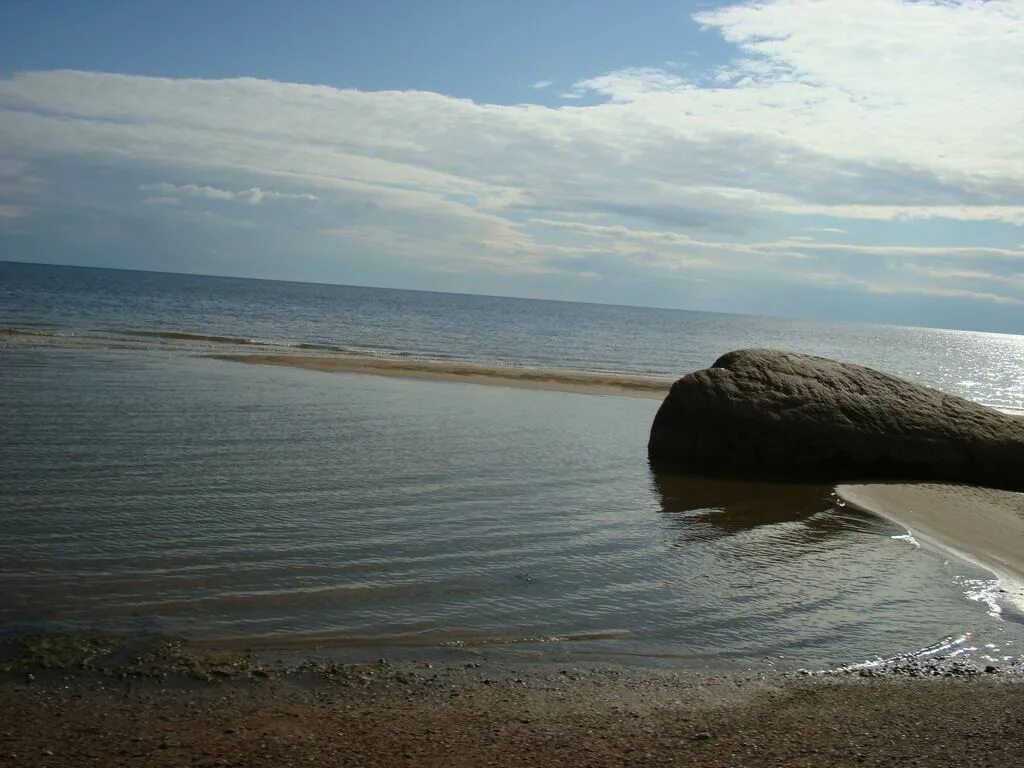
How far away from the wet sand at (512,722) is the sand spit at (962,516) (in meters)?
3.92

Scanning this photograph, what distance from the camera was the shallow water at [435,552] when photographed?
6.86 metres

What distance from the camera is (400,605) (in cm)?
723

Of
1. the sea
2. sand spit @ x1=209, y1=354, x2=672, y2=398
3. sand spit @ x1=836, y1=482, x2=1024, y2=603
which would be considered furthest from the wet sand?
sand spit @ x1=209, y1=354, x2=672, y2=398

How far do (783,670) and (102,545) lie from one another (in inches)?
235

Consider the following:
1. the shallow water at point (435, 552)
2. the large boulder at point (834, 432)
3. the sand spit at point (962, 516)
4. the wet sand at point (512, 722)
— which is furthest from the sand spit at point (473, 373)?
the wet sand at point (512, 722)

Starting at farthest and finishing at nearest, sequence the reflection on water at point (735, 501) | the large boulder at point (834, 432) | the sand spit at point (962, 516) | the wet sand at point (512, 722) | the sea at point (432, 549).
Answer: the large boulder at point (834, 432) → the reflection on water at point (735, 501) → the sand spit at point (962, 516) → the sea at point (432, 549) → the wet sand at point (512, 722)

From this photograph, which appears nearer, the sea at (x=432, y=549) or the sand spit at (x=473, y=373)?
the sea at (x=432, y=549)

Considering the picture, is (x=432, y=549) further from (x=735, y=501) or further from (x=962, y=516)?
(x=962, y=516)

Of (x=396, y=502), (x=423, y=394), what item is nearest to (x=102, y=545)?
(x=396, y=502)

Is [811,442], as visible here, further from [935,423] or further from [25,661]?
[25,661]

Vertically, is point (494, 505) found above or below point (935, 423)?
below

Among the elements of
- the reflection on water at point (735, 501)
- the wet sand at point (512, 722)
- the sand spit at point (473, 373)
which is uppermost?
the sand spit at point (473, 373)

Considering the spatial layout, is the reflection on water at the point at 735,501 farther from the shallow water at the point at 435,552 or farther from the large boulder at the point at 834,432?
the large boulder at the point at 834,432

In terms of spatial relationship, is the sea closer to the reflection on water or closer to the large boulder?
the reflection on water
